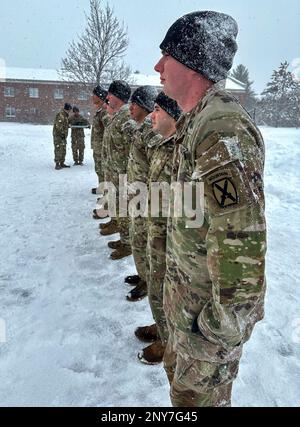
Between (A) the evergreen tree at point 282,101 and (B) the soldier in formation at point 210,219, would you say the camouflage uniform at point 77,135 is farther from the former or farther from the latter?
(A) the evergreen tree at point 282,101

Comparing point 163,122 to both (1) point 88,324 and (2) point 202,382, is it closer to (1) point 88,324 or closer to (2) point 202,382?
(2) point 202,382

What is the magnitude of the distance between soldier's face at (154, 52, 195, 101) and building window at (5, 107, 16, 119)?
4664 centimetres

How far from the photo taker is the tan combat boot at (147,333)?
3.01m

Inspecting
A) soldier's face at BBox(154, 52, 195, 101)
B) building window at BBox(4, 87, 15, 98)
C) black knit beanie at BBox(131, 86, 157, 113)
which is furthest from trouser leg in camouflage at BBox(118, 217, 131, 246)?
building window at BBox(4, 87, 15, 98)

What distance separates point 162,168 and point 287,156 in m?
9.23

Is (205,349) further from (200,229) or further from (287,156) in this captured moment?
(287,156)

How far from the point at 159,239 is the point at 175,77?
1.32m

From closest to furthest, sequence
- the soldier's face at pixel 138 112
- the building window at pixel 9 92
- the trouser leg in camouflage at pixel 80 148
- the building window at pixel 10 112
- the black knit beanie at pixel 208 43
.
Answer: the black knit beanie at pixel 208 43 → the soldier's face at pixel 138 112 → the trouser leg in camouflage at pixel 80 148 → the building window at pixel 9 92 → the building window at pixel 10 112

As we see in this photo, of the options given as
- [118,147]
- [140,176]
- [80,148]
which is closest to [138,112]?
[118,147]

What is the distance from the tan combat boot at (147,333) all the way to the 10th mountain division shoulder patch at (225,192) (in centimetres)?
220

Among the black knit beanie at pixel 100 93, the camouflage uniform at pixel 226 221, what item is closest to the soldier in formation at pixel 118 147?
the black knit beanie at pixel 100 93

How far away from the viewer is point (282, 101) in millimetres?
36844
